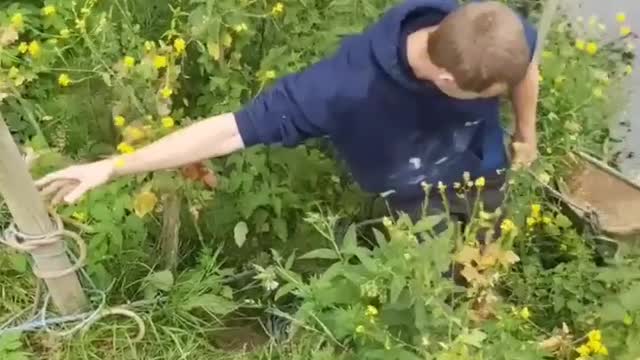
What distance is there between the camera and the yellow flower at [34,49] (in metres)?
2.94

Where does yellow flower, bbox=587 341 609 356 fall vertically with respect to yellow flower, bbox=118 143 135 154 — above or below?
below

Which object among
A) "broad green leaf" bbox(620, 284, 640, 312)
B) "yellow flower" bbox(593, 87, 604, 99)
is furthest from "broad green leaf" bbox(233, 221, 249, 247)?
"yellow flower" bbox(593, 87, 604, 99)

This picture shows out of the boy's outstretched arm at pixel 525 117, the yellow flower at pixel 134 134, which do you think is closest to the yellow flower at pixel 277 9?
the yellow flower at pixel 134 134

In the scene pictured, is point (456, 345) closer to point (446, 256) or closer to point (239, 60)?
point (446, 256)

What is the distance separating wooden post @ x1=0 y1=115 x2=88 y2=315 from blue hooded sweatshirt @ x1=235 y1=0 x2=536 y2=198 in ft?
1.54

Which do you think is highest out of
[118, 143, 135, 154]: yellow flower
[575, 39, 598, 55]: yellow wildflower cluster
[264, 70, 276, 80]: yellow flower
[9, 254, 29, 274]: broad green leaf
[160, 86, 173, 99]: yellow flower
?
[160, 86, 173, 99]: yellow flower

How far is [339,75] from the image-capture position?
2520 mm

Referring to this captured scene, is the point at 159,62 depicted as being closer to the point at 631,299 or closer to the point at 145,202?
the point at 145,202

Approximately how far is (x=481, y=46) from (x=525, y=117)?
1.68ft

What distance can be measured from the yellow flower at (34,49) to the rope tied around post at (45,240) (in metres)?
0.53

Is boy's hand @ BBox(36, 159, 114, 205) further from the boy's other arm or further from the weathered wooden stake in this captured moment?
the weathered wooden stake

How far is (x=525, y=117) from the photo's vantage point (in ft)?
9.06

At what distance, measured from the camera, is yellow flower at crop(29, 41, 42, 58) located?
2939mm

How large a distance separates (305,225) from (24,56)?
890 millimetres
